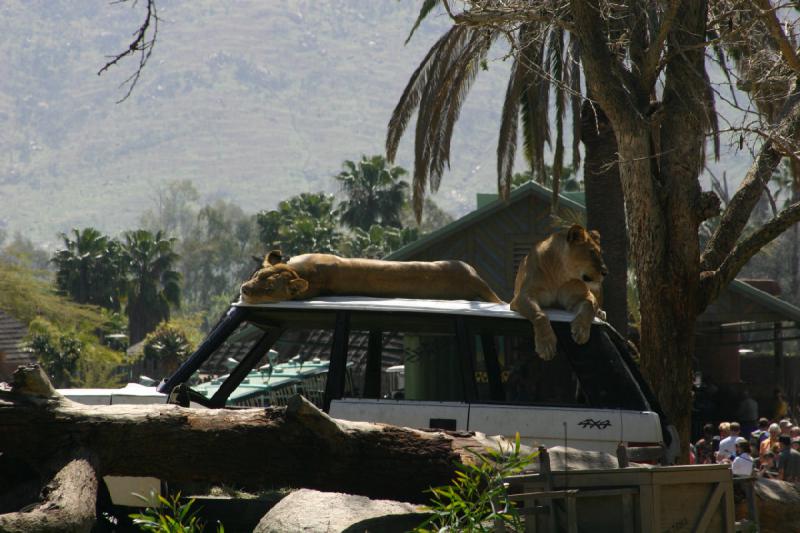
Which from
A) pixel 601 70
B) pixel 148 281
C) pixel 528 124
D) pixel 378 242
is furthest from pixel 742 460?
pixel 148 281

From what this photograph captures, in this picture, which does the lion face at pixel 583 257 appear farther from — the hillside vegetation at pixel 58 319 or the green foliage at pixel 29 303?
the green foliage at pixel 29 303

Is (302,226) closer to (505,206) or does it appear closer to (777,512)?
(505,206)

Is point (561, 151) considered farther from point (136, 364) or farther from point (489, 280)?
point (136, 364)

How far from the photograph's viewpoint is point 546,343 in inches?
305

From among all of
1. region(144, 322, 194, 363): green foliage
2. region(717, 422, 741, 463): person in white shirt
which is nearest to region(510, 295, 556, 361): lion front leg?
region(717, 422, 741, 463): person in white shirt

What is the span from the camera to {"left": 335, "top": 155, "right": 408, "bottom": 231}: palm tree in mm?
63656

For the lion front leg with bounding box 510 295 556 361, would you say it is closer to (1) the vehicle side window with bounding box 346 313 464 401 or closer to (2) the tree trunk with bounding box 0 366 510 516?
(1) the vehicle side window with bounding box 346 313 464 401

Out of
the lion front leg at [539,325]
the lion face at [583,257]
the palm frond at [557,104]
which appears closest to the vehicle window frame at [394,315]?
the lion front leg at [539,325]

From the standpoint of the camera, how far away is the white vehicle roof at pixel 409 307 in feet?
25.7

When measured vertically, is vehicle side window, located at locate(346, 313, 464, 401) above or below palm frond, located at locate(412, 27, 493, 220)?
below

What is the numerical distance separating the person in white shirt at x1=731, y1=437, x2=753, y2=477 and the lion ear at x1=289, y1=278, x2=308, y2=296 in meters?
5.83

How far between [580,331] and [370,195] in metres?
57.3

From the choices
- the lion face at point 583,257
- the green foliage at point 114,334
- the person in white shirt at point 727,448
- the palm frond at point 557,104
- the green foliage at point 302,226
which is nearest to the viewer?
the lion face at point 583,257

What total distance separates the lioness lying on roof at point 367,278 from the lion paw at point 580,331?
0.94 meters
